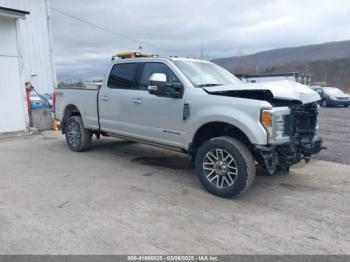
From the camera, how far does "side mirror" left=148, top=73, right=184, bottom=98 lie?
497 centimetres

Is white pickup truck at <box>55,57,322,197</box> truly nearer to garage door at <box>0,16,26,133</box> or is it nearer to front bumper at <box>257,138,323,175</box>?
front bumper at <box>257,138,323,175</box>

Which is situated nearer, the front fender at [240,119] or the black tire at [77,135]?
the front fender at [240,119]

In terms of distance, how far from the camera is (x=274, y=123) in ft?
13.6

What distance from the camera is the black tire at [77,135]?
7.29 meters

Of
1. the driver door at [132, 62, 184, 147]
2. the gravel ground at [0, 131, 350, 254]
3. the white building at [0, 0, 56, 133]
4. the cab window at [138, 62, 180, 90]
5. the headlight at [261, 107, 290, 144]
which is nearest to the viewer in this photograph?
the gravel ground at [0, 131, 350, 254]

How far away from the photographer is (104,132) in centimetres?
684

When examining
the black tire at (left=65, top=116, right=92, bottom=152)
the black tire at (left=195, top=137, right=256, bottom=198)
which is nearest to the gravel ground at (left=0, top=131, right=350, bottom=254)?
the black tire at (left=195, top=137, right=256, bottom=198)

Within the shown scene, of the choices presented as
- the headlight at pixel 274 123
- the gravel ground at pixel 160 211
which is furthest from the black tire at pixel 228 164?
the headlight at pixel 274 123

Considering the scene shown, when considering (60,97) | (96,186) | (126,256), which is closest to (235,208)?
(126,256)

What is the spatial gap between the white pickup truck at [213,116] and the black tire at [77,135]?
104 cm

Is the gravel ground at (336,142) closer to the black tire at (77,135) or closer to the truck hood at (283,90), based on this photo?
the truck hood at (283,90)

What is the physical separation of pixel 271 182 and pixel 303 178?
2.10 ft

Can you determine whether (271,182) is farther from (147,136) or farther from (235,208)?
(147,136)

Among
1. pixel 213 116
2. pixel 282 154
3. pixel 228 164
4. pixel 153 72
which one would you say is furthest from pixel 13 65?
pixel 282 154
